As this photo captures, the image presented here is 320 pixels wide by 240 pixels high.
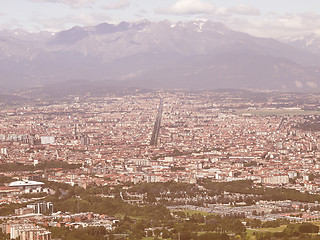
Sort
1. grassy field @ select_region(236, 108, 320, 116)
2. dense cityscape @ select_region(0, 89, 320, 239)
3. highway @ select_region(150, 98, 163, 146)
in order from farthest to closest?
grassy field @ select_region(236, 108, 320, 116) → highway @ select_region(150, 98, 163, 146) → dense cityscape @ select_region(0, 89, 320, 239)

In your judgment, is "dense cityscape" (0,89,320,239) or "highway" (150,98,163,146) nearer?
"dense cityscape" (0,89,320,239)

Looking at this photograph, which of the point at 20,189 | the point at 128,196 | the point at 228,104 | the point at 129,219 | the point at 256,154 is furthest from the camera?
the point at 228,104

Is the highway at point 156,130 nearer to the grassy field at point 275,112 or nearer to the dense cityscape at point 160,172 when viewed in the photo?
the dense cityscape at point 160,172

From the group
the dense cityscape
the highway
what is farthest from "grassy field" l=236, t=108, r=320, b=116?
the highway

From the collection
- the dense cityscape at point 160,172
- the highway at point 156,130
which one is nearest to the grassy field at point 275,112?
the dense cityscape at point 160,172

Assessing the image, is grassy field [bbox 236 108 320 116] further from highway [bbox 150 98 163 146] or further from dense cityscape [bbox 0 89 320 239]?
highway [bbox 150 98 163 146]

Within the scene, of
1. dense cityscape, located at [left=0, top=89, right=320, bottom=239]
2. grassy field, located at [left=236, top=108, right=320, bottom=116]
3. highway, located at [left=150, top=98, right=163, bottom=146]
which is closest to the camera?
dense cityscape, located at [left=0, top=89, right=320, bottom=239]

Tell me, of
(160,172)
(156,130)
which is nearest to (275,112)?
(156,130)

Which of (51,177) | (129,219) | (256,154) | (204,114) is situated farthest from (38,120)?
(129,219)

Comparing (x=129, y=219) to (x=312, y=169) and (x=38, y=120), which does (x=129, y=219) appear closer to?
(x=312, y=169)

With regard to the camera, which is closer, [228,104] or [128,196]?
[128,196]
